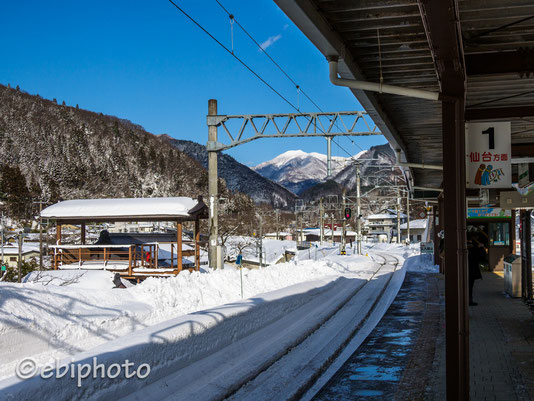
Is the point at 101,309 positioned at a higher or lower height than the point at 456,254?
lower

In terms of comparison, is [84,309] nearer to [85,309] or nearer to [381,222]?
A: [85,309]

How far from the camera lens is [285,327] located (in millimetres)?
11781

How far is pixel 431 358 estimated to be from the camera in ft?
29.6

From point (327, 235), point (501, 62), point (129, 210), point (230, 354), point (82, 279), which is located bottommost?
point (327, 235)

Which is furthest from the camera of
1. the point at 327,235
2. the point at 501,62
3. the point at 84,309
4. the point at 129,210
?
the point at 327,235

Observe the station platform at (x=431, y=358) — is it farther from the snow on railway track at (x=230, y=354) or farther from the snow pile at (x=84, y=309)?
the snow pile at (x=84, y=309)

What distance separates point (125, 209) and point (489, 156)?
2009 centimetres

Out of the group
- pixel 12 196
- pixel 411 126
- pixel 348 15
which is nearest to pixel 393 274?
pixel 411 126

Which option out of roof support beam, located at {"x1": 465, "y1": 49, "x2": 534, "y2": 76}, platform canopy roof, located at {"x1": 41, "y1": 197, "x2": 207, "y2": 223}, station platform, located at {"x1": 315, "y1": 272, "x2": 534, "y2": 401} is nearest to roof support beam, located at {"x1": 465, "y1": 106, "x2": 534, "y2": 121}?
roof support beam, located at {"x1": 465, "y1": 49, "x2": 534, "y2": 76}

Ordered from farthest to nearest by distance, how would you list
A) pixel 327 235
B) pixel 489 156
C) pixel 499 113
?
1. pixel 327 235
2. pixel 499 113
3. pixel 489 156

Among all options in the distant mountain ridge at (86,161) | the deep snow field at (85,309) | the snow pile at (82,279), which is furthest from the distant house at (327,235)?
the deep snow field at (85,309)

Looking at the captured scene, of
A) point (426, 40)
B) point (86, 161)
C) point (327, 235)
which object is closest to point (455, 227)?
point (426, 40)

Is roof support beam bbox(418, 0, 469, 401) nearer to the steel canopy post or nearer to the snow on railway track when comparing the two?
the steel canopy post

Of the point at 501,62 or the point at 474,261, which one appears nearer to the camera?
the point at 501,62
